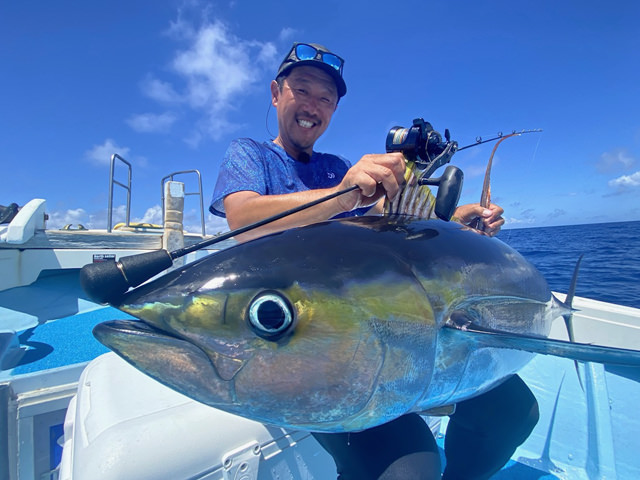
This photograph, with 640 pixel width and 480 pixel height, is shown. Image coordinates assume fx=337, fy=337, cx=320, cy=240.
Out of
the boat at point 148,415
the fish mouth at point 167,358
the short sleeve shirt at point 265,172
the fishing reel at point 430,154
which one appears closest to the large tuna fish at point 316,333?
the fish mouth at point 167,358

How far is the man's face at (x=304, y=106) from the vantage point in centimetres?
183

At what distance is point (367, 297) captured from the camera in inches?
33.2

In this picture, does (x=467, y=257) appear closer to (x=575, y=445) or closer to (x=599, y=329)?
(x=575, y=445)

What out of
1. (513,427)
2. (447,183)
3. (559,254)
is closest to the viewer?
(447,183)

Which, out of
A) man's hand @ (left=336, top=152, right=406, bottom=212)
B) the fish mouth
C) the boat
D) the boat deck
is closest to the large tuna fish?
the fish mouth

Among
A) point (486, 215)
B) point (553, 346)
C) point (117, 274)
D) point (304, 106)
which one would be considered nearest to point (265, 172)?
point (304, 106)

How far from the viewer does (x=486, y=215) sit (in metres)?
1.91

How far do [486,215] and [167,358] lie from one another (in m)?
1.77

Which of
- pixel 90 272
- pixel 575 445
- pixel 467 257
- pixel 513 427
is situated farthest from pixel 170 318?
pixel 575 445

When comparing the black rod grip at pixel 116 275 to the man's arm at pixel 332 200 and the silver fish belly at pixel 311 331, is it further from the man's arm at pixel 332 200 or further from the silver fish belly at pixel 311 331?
the man's arm at pixel 332 200

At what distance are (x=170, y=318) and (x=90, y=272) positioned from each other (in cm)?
23

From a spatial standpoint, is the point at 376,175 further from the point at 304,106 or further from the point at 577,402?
the point at 577,402

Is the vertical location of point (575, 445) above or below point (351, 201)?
below

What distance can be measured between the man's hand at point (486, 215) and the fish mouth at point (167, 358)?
5.54 ft
